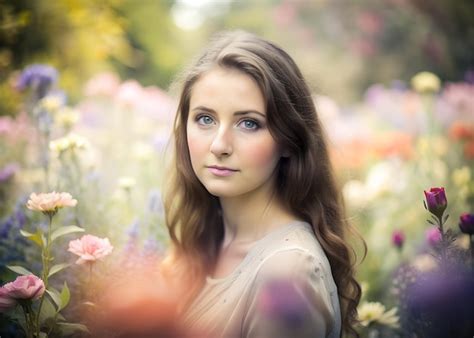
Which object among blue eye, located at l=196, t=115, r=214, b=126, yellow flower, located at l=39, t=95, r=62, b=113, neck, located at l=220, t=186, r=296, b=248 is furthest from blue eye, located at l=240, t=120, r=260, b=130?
yellow flower, located at l=39, t=95, r=62, b=113

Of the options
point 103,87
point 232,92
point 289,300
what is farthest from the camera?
point 103,87

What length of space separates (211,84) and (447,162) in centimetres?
306

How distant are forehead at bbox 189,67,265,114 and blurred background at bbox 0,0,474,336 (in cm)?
45

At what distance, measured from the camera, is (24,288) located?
4.73 ft

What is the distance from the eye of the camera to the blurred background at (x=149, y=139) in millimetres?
2436

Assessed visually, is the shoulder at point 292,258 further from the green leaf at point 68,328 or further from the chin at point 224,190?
the green leaf at point 68,328

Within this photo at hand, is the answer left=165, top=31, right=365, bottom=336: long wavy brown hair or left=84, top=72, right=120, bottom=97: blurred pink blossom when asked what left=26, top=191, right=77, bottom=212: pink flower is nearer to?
left=165, top=31, right=365, bottom=336: long wavy brown hair

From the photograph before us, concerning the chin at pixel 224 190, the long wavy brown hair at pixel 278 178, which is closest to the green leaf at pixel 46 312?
the long wavy brown hair at pixel 278 178

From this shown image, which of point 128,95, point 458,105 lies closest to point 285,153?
point 128,95

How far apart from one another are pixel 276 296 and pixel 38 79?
2.08 meters

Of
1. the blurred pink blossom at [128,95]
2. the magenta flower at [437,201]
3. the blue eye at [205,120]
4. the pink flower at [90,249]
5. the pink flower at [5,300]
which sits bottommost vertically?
the blurred pink blossom at [128,95]

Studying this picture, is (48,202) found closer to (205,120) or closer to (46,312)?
(46,312)

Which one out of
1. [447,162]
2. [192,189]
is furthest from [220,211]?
[447,162]

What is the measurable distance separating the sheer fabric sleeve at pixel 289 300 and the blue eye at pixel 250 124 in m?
0.43
